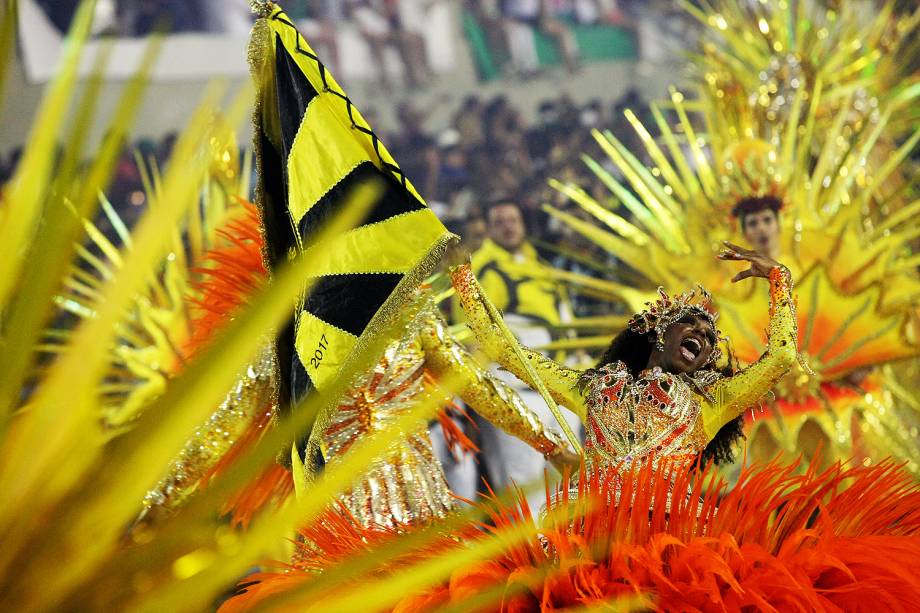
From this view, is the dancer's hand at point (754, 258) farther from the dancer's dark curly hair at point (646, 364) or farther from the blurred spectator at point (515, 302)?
the blurred spectator at point (515, 302)

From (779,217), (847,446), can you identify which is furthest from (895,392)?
(779,217)

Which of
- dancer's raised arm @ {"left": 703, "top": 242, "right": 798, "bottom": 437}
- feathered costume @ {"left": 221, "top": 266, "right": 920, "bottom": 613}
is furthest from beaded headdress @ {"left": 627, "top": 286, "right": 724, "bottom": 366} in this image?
feathered costume @ {"left": 221, "top": 266, "right": 920, "bottom": 613}

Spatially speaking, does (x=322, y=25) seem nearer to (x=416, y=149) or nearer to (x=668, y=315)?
(x=416, y=149)

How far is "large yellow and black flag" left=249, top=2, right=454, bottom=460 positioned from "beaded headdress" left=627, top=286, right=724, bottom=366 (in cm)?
66

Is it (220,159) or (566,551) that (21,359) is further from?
(220,159)

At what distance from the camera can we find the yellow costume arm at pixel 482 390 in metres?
2.06

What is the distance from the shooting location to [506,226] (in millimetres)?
5094

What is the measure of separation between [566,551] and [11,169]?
7680mm

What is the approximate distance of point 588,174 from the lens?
→ 27.6 feet

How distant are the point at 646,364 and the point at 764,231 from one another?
2.03 meters

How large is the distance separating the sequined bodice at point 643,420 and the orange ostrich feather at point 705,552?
0.47m

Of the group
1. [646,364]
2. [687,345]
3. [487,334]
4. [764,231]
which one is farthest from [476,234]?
[487,334]

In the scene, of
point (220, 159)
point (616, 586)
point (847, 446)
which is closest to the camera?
point (616, 586)

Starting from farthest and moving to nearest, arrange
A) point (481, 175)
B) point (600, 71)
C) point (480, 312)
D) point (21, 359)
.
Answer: point (600, 71) < point (481, 175) < point (480, 312) < point (21, 359)
